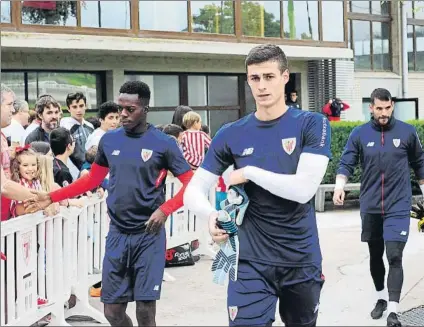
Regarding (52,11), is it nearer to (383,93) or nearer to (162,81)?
(162,81)

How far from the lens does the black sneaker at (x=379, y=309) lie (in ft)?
22.3

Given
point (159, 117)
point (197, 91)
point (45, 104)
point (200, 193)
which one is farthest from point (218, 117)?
point (200, 193)

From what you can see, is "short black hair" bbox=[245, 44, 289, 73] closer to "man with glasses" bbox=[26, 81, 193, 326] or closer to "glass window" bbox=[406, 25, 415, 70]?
"man with glasses" bbox=[26, 81, 193, 326]

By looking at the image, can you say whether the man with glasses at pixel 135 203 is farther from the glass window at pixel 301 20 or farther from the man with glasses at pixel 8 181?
the glass window at pixel 301 20

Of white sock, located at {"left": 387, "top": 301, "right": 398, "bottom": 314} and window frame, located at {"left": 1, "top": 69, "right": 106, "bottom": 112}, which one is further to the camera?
window frame, located at {"left": 1, "top": 69, "right": 106, "bottom": 112}

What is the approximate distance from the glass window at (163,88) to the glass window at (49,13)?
3.19m

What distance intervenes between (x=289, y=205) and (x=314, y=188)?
17 centimetres

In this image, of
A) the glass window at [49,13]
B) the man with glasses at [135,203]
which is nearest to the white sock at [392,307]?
the man with glasses at [135,203]

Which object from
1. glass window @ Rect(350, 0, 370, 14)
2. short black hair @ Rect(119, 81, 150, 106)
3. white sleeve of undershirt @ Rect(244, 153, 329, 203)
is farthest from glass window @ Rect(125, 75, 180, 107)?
white sleeve of undershirt @ Rect(244, 153, 329, 203)

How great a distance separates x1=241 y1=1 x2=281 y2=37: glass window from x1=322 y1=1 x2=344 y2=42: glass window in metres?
1.81

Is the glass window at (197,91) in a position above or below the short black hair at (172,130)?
above

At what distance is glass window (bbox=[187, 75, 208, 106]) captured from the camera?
20.6 metres

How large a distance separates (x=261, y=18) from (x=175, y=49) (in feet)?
10.7

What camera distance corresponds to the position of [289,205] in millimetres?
4020
